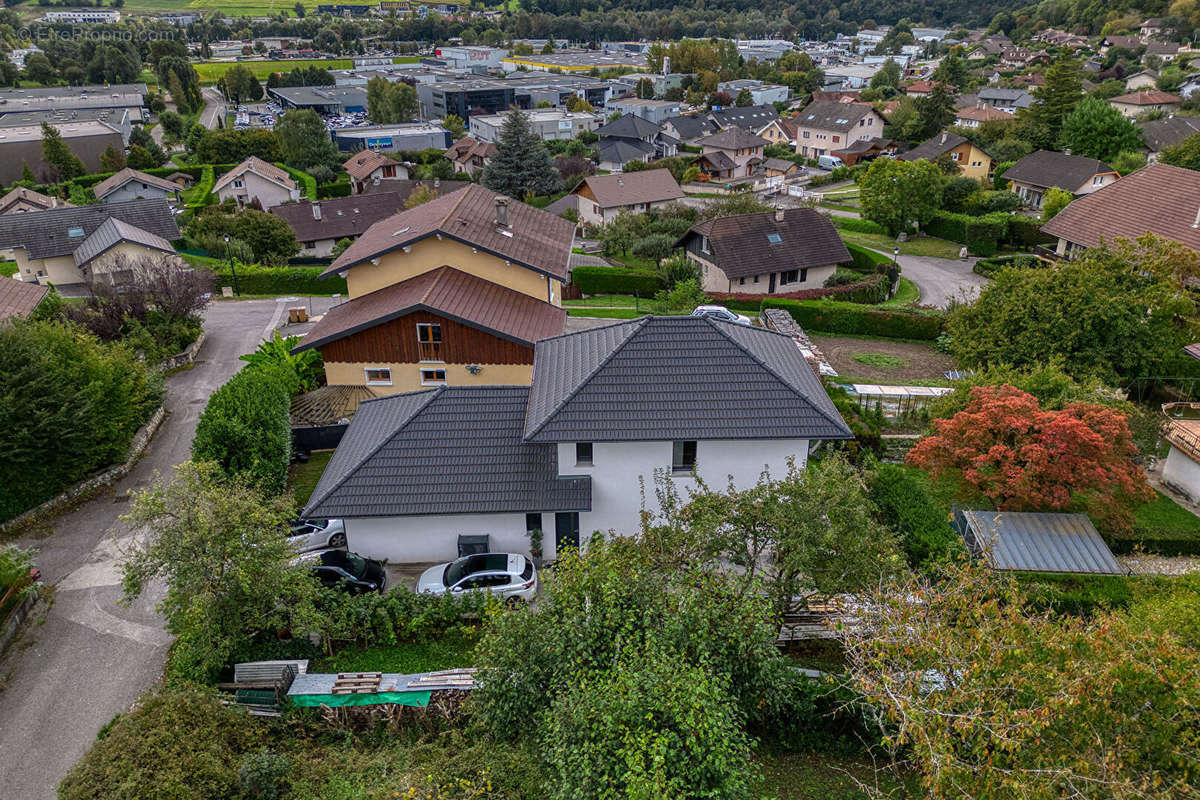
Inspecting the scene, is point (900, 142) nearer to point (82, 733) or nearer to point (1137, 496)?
point (1137, 496)

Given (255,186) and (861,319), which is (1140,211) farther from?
(255,186)

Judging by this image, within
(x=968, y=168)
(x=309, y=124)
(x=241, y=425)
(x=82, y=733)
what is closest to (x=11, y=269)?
(x=241, y=425)

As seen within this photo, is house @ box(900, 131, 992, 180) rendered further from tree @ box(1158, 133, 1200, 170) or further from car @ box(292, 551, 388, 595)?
car @ box(292, 551, 388, 595)

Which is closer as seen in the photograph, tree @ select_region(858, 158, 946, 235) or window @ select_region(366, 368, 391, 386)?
window @ select_region(366, 368, 391, 386)

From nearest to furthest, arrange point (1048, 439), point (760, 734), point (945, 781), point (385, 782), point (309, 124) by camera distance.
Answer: point (945, 781), point (385, 782), point (760, 734), point (1048, 439), point (309, 124)

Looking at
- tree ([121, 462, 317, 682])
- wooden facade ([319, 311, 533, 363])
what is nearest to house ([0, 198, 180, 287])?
wooden facade ([319, 311, 533, 363])

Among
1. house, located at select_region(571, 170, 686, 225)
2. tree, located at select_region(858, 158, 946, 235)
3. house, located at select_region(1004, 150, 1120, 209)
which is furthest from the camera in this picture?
house, located at select_region(571, 170, 686, 225)
